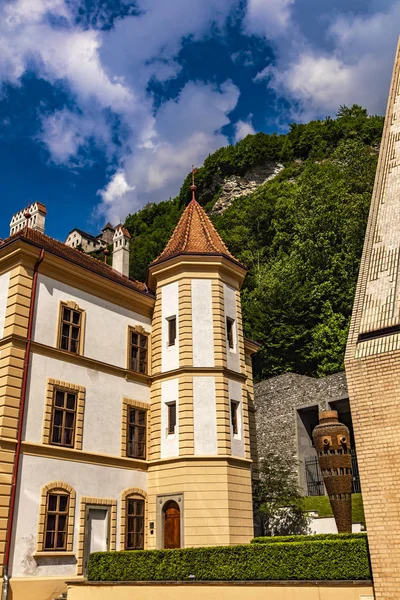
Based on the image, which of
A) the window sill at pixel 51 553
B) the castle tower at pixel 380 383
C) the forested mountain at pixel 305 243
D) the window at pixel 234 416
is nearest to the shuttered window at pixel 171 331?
the window at pixel 234 416

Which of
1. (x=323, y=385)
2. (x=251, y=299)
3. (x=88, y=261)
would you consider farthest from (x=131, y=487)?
(x=251, y=299)

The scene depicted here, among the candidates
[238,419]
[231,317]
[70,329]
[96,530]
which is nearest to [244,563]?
[96,530]

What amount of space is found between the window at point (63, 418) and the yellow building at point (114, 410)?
0.14 feet

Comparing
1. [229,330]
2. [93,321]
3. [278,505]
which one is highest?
[229,330]

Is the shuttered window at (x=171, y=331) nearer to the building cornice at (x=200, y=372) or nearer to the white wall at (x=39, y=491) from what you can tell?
the building cornice at (x=200, y=372)

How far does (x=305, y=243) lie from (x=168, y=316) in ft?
94.6

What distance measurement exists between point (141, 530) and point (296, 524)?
31.9ft

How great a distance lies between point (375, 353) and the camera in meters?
12.1

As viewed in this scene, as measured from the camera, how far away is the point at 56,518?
1848cm

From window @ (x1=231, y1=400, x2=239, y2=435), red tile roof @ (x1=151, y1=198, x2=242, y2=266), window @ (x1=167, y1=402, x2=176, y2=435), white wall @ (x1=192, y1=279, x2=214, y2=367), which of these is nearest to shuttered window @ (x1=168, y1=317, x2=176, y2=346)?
white wall @ (x1=192, y1=279, x2=214, y2=367)

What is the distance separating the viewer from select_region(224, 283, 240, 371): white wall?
23.2 m

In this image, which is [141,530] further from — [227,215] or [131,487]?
[227,215]

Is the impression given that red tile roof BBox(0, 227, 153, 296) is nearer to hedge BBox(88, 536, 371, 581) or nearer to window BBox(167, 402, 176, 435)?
window BBox(167, 402, 176, 435)

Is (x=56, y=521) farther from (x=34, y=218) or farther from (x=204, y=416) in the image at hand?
(x=34, y=218)
